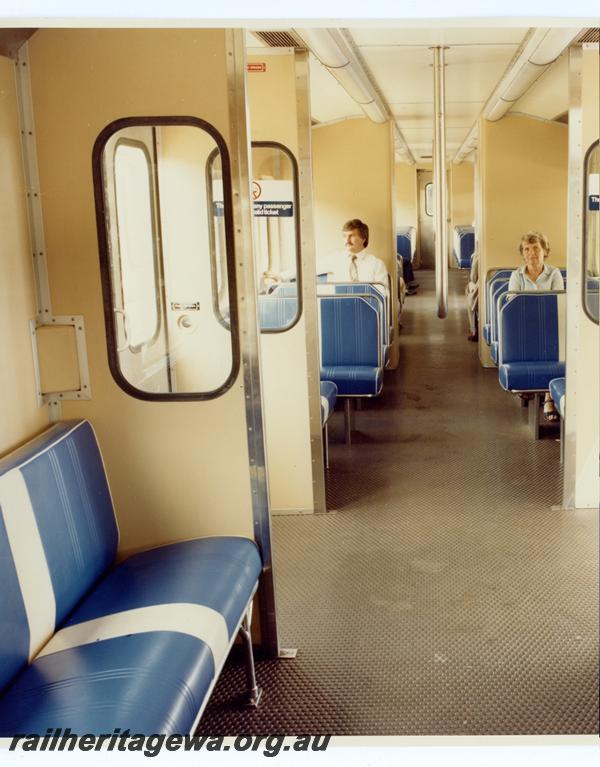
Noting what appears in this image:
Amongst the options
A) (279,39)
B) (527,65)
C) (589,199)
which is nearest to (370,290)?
(527,65)

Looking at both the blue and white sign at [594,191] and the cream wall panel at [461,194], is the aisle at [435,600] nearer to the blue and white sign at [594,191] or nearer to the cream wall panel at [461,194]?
the blue and white sign at [594,191]

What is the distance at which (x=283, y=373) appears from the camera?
4.61 m

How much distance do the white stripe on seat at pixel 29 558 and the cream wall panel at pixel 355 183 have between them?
649 cm

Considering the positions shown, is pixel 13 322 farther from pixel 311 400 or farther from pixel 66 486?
pixel 311 400

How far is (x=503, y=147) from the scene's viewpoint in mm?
8664

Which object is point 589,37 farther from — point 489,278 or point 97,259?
point 489,278

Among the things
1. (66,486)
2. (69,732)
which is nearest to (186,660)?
(69,732)

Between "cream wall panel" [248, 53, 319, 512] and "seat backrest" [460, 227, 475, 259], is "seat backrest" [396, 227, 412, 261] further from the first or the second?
"cream wall panel" [248, 53, 319, 512]

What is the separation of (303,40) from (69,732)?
356 cm

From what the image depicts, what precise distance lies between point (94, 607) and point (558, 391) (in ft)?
11.8

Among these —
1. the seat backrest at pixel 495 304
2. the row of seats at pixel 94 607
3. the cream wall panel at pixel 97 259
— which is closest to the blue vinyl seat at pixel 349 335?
the seat backrest at pixel 495 304

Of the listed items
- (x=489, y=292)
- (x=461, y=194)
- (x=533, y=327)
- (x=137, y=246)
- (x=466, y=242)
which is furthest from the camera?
(x=461, y=194)

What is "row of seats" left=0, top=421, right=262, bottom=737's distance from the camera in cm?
198

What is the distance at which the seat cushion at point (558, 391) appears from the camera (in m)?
5.01
